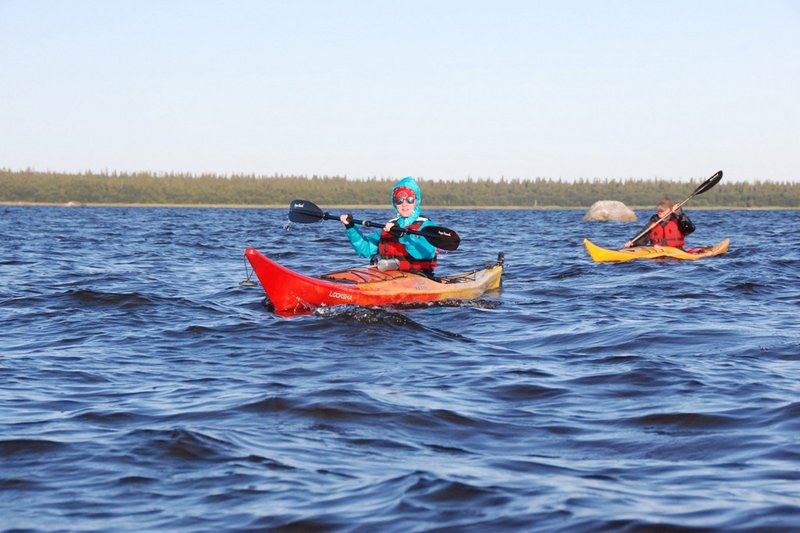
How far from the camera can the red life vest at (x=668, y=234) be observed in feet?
58.2

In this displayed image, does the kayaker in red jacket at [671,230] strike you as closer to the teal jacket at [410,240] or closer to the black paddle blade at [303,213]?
the teal jacket at [410,240]

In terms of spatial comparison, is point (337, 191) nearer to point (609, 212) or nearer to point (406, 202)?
point (609, 212)

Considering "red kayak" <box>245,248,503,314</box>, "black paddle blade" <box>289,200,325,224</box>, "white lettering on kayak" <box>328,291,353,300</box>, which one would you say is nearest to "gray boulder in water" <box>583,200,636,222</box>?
"red kayak" <box>245,248,503,314</box>

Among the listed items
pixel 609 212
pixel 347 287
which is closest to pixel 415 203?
pixel 347 287

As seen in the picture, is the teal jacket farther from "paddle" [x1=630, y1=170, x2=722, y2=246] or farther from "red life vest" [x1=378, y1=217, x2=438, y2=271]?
"paddle" [x1=630, y1=170, x2=722, y2=246]

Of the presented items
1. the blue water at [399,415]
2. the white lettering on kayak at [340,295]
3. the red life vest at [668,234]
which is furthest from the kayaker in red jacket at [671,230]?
the white lettering on kayak at [340,295]

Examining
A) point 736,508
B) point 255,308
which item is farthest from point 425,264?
point 736,508

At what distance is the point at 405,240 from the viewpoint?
451 inches

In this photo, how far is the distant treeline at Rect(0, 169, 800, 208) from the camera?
73.6 metres

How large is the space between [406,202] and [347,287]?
169cm

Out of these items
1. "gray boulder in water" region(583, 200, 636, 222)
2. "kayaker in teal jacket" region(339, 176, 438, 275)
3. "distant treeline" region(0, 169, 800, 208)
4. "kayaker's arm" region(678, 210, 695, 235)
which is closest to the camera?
"kayaker in teal jacket" region(339, 176, 438, 275)

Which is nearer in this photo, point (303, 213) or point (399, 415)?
A: point (399, 415)

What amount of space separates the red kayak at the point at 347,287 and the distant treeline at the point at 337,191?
64.2m

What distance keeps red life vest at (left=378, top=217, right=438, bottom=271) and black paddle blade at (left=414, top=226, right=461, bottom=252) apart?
414mm
